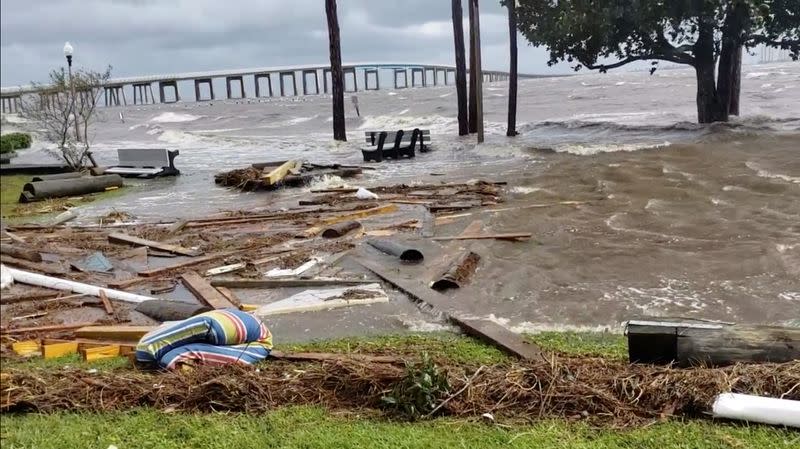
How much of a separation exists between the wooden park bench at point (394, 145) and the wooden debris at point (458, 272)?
49.6 ft

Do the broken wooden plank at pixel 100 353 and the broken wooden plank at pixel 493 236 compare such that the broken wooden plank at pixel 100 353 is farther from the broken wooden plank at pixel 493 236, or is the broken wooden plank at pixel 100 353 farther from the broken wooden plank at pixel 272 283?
the broken wooden plank at pixel 493 236

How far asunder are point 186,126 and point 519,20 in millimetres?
30176

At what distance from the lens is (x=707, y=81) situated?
27.4 meters

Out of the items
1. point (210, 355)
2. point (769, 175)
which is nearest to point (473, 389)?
point (210, 355)

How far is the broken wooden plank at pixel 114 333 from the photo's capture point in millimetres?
5730

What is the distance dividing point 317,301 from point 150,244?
412cm

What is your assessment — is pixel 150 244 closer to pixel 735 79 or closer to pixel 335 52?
pixel 335 52

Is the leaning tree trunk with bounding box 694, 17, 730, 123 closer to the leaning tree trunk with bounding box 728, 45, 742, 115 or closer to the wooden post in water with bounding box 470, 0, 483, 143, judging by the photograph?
the leaning tree trunk with bounding box 728, 45, 742, 115

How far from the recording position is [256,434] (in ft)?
12.9

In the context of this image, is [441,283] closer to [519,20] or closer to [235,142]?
[519,20]

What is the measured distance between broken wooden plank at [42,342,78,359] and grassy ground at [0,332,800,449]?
4.39ft

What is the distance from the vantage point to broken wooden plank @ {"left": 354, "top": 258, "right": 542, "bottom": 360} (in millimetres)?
5340

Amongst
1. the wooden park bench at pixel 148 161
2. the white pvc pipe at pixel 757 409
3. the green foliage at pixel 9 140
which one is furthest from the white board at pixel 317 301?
the wooden park bench at pixel 148 161

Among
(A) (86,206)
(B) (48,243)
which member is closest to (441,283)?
(B) (48,243)
